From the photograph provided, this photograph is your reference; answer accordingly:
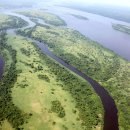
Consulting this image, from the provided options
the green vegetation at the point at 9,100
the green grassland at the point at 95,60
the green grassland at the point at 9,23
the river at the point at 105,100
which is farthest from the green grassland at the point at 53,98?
the green grassland at the point at 9,23

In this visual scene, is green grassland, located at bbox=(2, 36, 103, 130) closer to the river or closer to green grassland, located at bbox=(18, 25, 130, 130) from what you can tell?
the river

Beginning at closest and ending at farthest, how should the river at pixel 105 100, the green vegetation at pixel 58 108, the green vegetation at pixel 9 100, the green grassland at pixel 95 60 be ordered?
1. the green vegetation at pixel 9 100
2. the river at pixel 105 100
3. the green vegetation at pixel 58 108
4. the green grassland at pixel 95 60

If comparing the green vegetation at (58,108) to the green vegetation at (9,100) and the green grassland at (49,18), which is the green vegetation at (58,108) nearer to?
the green vegetation at (9,100)

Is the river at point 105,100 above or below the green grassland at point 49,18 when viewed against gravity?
below

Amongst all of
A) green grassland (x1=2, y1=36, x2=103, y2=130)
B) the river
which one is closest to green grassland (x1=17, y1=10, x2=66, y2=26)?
the river

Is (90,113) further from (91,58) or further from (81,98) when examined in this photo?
(91,58)

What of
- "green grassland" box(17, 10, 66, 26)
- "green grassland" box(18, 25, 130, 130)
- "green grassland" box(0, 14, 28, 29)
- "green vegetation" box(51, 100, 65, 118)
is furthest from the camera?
"green grassland" box(17, 10, 66, 26)
